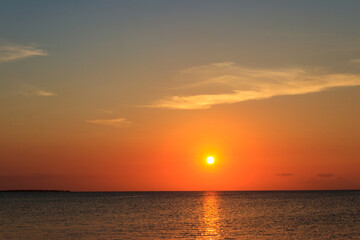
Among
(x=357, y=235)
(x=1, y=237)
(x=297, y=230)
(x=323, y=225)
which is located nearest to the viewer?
(x=1, y=237)

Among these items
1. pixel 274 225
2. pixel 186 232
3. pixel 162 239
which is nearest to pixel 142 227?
pixel 186 232

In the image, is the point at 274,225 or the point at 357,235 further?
the point at 274,225

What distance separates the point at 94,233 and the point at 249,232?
21385mm

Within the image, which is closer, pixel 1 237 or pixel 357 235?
pixel 1 237

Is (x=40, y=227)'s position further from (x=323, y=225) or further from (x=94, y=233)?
(x=323, y=225)

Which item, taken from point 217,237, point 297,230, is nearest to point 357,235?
point 297,230

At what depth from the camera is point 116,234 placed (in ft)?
197

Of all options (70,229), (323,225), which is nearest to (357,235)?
(323,225)

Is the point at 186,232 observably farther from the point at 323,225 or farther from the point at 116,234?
the point at 323,225

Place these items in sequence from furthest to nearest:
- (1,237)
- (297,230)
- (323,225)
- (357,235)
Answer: (323,225)
(297,230)
(357,235)
(1,237)

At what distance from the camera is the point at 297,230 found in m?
65.2

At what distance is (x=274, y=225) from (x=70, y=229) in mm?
32332

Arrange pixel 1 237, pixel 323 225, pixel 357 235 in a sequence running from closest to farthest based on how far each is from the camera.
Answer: pixel 1 237 < pixel 357 235 < pixel 323 225

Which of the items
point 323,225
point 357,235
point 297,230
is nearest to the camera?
point 357,235
